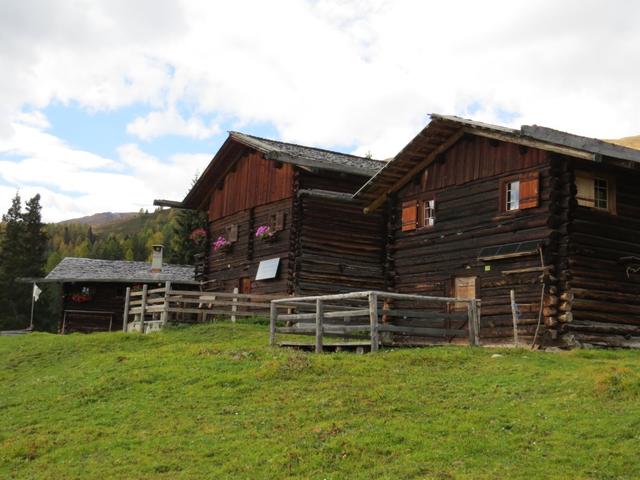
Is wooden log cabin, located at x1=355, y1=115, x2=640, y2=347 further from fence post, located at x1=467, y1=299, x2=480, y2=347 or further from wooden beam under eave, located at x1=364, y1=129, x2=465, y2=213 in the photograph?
fence post, located at x1=467, y1=299, x2=480, y2=347

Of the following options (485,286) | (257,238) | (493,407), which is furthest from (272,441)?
(257,238)

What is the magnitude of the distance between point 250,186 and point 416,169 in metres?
11.9

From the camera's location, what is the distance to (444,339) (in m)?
25.8

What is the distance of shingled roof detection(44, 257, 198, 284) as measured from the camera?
153ft

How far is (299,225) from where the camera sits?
109 ft

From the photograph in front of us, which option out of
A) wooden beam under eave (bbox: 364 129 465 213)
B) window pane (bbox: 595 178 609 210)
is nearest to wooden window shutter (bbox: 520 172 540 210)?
window pane (bbox: 595 178 609 210)

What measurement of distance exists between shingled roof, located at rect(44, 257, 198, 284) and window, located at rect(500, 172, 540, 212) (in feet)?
82.8

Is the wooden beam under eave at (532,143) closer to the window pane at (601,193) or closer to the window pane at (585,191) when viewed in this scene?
the window pane at (585,191)

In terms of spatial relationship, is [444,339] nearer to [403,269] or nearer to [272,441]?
[403,269]

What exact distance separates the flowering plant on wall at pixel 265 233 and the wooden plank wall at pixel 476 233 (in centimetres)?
771

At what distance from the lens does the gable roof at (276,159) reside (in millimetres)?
32281

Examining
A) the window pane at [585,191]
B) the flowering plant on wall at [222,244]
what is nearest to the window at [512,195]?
the window pane at [585,191]

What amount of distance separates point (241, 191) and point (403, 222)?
12.6 meters

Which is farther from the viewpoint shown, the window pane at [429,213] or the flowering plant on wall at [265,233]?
the flowering plant on wall at [265,233]
